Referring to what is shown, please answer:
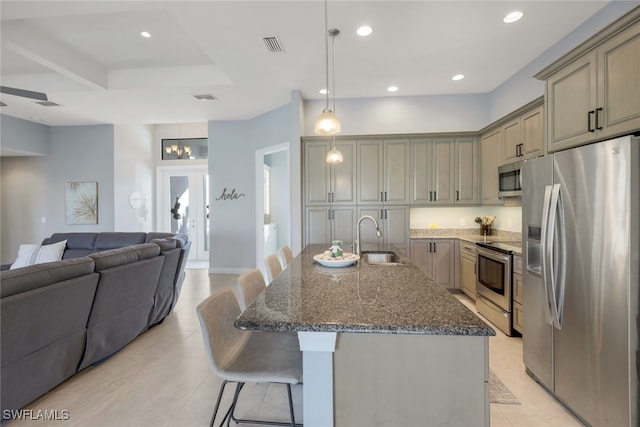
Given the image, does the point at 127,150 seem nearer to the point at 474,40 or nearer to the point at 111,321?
the point at 111,321

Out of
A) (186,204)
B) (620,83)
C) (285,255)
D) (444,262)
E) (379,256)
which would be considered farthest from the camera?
(186,204)

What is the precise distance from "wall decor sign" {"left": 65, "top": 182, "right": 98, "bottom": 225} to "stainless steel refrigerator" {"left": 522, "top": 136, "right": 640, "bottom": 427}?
287 inches

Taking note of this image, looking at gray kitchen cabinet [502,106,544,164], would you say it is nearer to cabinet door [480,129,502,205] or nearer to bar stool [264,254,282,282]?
cabinet door [480,129,502,205]

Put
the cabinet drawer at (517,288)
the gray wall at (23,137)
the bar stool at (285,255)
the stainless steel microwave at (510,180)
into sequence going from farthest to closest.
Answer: the gray wall at (23,137), the stainless steel microwave at (510,180), the bar stool at (285,255), the cabinet drawer at (517,288)

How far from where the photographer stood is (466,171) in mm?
4160

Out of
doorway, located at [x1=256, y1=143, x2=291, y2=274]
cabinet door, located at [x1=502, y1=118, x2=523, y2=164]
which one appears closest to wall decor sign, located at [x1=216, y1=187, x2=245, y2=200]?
doorway, located at [x1=256, y1=143, x2=291, y2=274]

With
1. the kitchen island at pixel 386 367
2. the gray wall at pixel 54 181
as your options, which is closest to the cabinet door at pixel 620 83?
the kitchen island at pixel 386 367

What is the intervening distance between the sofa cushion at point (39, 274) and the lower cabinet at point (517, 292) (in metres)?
3.70

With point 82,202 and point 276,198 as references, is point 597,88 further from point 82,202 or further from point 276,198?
point 82,202

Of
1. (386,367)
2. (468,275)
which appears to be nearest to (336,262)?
(386,367)

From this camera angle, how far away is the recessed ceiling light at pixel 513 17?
97.7 inches

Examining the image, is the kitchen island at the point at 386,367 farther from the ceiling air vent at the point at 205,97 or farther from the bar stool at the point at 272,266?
the ceiling air vent at the point at 205,97

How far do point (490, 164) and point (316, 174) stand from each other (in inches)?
94.1

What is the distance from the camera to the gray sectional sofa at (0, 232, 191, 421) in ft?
5.55
